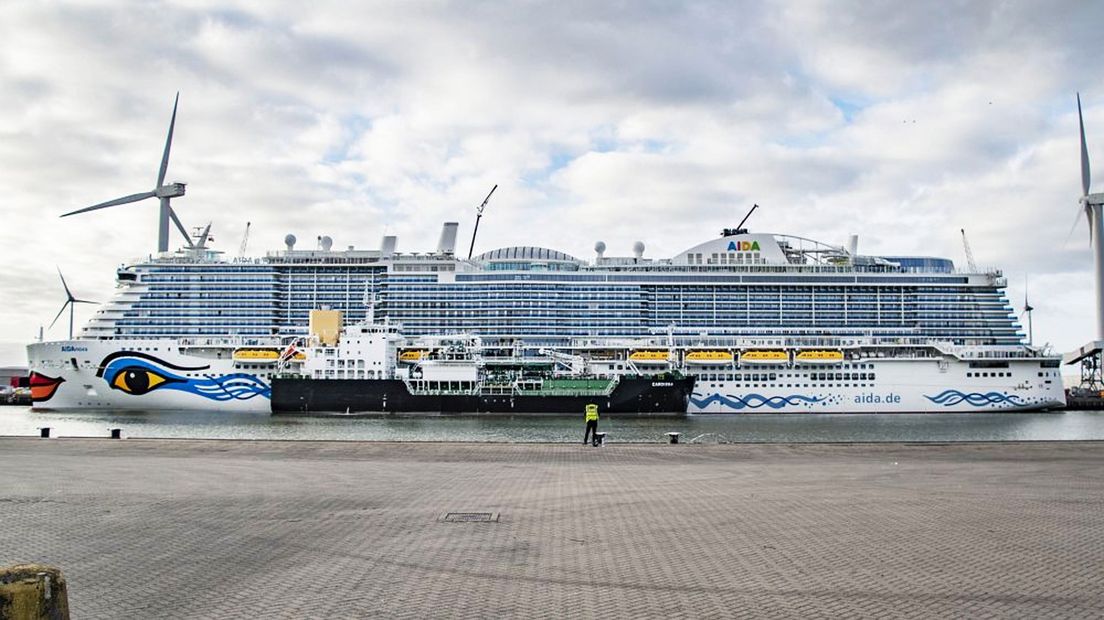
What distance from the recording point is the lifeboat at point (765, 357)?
57156 millimetres

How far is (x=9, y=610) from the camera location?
11.1 feet

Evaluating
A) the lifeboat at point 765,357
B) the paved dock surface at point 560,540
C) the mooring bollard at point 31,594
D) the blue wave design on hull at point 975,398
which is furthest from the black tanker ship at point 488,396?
the mooring bollard at point 31,594

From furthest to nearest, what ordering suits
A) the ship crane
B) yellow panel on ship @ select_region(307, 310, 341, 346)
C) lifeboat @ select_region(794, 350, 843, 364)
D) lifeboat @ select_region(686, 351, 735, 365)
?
yellow panel on ship @ select_region(307, 310, 341, 346) → the ship crane → lifeboat @ select_region(686, 351, 735, 365) → lifeboat @ select_region(794, 350, 843, 364)

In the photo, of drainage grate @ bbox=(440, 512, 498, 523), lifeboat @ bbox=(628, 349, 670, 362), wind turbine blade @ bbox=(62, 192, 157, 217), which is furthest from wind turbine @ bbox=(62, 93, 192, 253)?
drainage grate @ bbox=(440, 512, 498, 523)

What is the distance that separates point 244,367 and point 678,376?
2921 cm

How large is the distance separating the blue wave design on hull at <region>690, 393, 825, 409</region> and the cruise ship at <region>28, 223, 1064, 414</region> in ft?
0.31

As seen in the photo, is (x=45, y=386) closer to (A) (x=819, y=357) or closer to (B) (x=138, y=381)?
(B) (x=138, y=381)

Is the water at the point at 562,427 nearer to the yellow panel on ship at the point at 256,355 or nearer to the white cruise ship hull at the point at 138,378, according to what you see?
the white cruise ship hull at the point at 138,378

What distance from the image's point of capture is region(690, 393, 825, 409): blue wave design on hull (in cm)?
5638

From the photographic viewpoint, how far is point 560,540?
8.84 metres

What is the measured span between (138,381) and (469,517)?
53.6 metres

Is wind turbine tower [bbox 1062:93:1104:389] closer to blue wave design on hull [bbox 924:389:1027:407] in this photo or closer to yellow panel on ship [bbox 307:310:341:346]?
blue wave design on hull [bbox 924:389:1027:407]

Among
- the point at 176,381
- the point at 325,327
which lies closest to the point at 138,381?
the point at 176,381

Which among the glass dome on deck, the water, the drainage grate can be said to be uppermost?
the glass dome on deck
